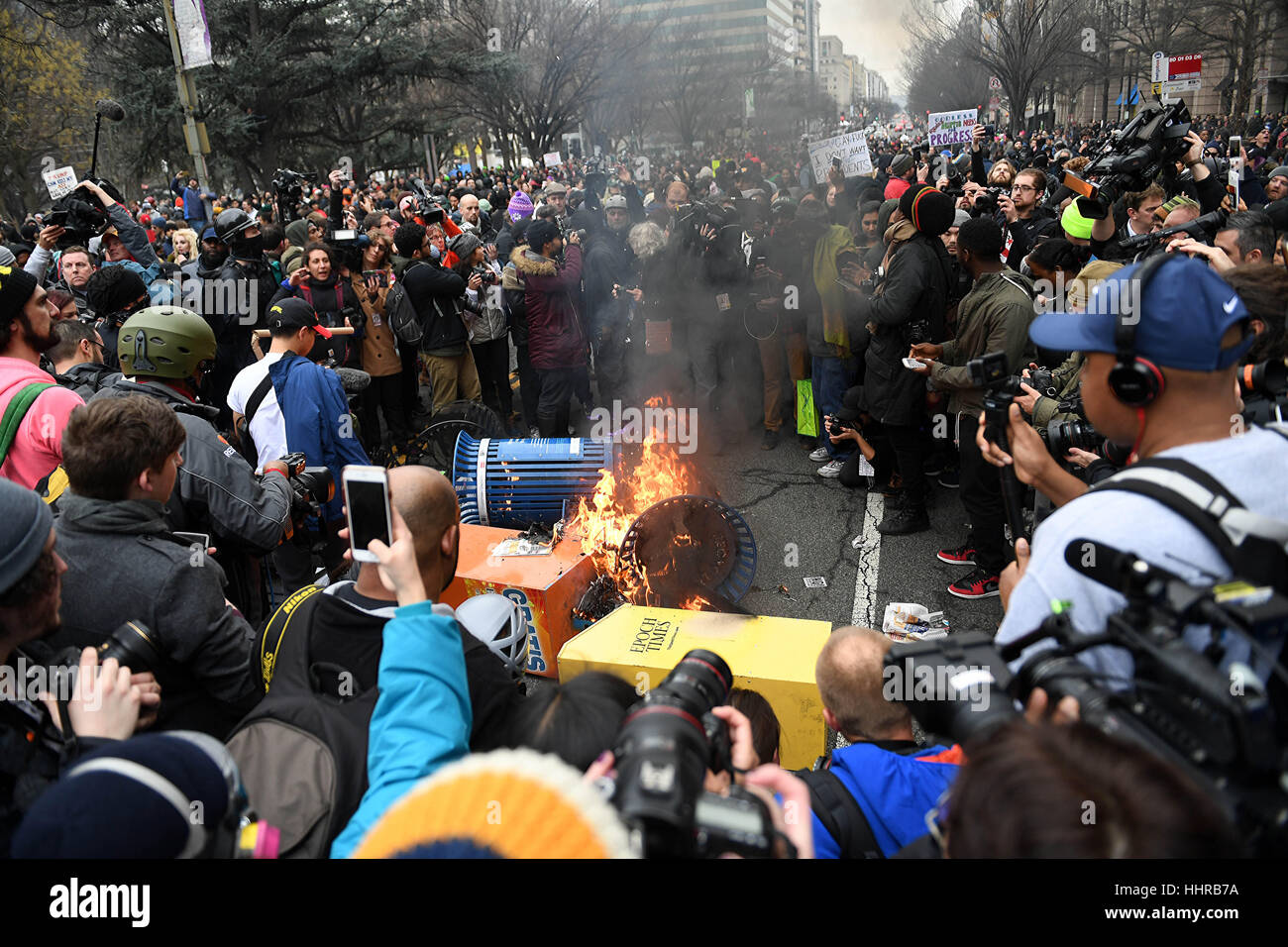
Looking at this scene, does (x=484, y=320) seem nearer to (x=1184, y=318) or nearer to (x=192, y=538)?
(x=192, y=538)

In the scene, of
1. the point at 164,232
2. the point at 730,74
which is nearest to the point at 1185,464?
the point at 164,232

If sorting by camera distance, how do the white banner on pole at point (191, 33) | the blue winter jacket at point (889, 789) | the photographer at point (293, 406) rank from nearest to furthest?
1. the blue winter jacket at point (889, 789)
2. the photographer at point (293, 406)
3. the white banner on pole at point (191, 33)

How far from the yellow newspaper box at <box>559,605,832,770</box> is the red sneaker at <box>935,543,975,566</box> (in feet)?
6.44

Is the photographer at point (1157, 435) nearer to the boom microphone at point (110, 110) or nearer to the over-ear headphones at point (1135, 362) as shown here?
the over-ear headphones at point (1135, 362)

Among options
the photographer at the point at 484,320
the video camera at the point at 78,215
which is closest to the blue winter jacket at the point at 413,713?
the photographer at the point at 484,320

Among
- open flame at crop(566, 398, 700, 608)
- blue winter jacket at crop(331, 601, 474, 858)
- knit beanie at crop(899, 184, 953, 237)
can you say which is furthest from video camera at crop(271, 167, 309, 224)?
blue winter jacket at crop(331, 601, 474, 858)

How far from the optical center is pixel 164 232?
47.9 ft

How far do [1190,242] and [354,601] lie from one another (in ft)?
13.9

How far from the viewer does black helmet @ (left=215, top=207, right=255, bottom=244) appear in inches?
275

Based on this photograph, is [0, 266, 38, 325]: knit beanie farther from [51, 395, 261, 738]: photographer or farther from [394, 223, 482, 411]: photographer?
[394, 223, 482, 411]: photographer

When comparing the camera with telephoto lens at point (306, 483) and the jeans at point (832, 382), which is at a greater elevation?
the jeans at point (832, 382)

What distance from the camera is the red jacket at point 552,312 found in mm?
7195

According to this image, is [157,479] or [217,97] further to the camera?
[217,97]

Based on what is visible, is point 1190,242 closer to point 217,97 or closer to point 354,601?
point 354,601
